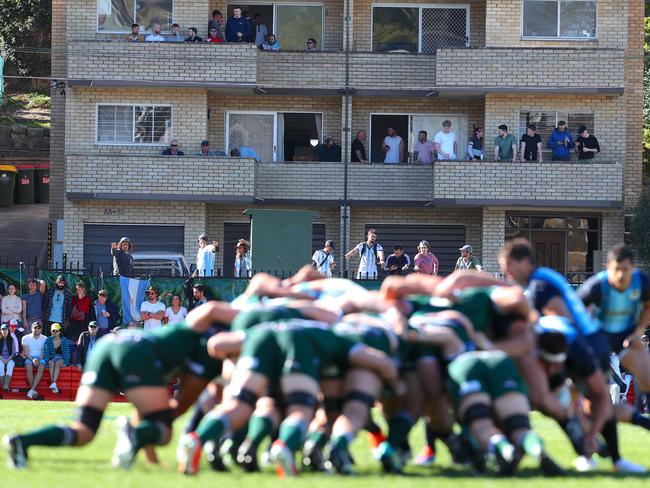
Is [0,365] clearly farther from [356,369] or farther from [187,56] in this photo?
[356,369]

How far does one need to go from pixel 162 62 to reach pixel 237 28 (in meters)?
2.20

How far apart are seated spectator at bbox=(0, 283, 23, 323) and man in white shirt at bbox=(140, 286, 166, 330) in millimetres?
2530

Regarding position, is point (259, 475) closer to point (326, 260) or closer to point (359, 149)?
point (326, 260)

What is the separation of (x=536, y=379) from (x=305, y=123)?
83.8ft

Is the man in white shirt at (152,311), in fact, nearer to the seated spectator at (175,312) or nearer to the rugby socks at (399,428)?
the seated spectator at (175,312)

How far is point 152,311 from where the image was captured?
26.9 metres

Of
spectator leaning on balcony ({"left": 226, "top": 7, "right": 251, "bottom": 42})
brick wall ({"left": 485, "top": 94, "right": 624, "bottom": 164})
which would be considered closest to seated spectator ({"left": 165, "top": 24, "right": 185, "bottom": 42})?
spectator leaning on balcony ({"left": 226, "top": 7, "right": 251, "bottom": 42})

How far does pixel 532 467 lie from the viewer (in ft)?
39.6

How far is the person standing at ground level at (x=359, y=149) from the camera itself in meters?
A: 35.9

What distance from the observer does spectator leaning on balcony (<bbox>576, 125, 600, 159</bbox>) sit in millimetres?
34625

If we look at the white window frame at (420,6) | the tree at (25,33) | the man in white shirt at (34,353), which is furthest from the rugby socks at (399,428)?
the tree at (25,33)

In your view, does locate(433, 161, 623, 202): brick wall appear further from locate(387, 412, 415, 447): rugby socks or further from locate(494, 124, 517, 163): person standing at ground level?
locate(387, 412, 415, 447): rugby socks

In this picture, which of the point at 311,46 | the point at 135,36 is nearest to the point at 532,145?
the point at 311,46

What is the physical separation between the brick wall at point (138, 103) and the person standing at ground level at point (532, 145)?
8537 mm
